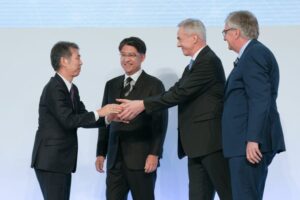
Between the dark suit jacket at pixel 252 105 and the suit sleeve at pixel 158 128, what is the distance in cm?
55

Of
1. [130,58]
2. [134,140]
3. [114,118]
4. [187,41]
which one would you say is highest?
[187,41]

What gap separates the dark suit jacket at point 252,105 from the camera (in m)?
2.36

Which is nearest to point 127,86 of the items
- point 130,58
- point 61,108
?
point 130,58

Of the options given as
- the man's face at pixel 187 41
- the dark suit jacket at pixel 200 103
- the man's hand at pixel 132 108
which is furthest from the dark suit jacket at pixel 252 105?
the man's hand at pixel 132 108

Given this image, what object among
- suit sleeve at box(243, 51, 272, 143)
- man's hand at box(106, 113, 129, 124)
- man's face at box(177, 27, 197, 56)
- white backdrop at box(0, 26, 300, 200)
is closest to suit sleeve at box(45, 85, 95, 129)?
man's hand at box(106, 113, 129, 124)

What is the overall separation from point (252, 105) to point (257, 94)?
5cm

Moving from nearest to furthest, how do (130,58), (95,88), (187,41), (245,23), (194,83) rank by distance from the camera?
1. (245,23)
2. (194,83)
3. (187,41)
4. (130,58)
5. (95,88)

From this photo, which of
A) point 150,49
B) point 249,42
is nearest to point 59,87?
point 249,42

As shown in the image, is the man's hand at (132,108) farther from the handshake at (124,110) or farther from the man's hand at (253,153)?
the man's hand at (253,153)

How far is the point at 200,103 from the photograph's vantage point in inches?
107

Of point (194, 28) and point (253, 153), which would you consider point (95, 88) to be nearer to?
point (194, 28)

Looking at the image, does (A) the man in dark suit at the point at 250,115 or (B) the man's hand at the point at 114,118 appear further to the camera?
(B) the man's hand at the point at 114,118

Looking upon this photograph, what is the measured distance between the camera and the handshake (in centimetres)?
286

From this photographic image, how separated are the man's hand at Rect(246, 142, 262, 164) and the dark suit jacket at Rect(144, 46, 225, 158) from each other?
Answer: 0.31m
